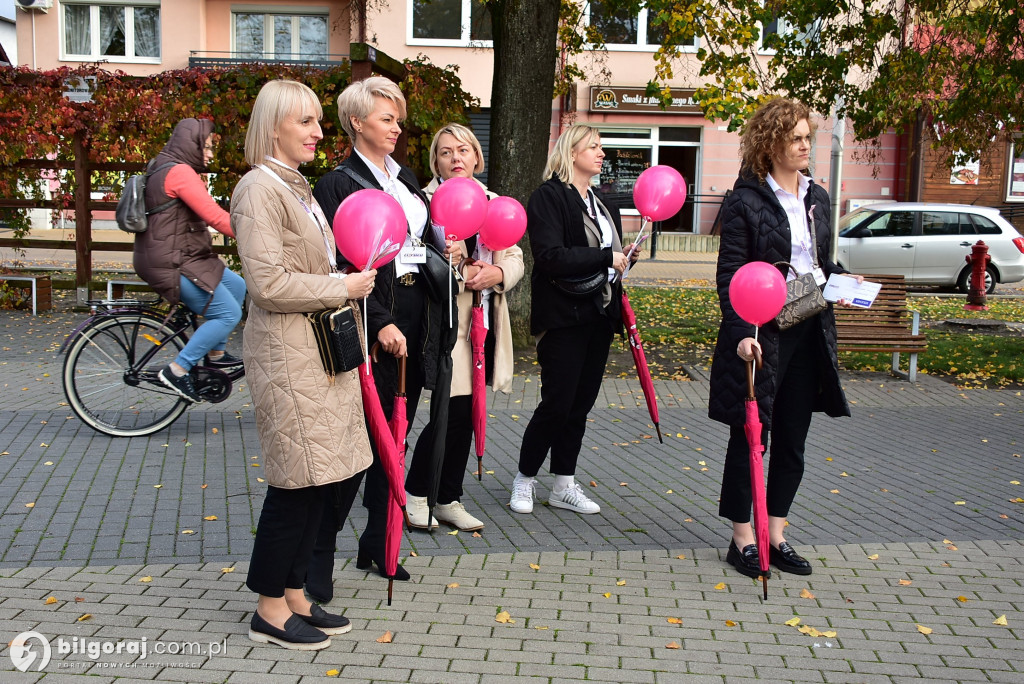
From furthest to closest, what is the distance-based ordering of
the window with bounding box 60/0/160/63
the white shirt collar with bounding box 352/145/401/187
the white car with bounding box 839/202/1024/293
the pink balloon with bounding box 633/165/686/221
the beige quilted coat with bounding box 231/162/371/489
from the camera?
the window with bounding box 60/0/160/63, the white car with bounding box 839/202/1024/293, the pink balloon with bounding box 633/165/686/221, the white shirt collar with bounding box 352/145/401/187, the beige quilted coat with bounding box 231/162/371/489

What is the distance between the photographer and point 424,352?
440 centimetres

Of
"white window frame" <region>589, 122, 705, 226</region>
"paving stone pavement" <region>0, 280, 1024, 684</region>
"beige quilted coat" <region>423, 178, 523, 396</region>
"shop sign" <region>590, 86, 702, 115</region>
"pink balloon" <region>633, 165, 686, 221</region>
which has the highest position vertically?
"shop sign" <region>590, 86, 702, 115</region>

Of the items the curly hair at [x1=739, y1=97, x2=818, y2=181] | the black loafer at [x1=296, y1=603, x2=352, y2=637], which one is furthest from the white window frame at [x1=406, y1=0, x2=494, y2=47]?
the black loafer at [x1=296, y1=603, x2=352, y2=637]

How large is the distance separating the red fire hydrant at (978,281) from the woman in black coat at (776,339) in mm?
12873

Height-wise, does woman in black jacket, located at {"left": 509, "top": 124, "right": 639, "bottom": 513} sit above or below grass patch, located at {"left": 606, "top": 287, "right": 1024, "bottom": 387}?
above

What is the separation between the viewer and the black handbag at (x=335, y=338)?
136 inches

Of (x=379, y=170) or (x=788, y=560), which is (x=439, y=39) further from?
(x=788, y=560)

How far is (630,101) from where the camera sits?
2692 centimetres

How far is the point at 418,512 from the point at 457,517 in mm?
196

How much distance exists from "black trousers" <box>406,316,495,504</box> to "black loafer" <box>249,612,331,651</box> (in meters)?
1.34

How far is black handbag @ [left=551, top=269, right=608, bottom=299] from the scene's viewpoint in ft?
16.4

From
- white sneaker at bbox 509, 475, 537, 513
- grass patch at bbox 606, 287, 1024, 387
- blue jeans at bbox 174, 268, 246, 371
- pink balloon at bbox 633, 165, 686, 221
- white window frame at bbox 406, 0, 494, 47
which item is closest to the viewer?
pink balloon at bbox 633, 165, 686, 221

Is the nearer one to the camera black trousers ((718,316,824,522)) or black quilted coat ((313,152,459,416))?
black quilted coat ((313,152,459,416))

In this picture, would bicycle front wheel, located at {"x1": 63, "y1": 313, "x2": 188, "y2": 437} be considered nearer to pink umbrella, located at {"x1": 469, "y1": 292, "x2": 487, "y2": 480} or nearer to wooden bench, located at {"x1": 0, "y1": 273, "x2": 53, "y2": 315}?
pink umbrella, located at {"x1": 469, "y1": 292, "x2": 487, "y2": 480}
